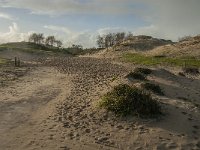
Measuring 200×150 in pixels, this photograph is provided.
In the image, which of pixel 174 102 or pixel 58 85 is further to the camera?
pixel 58 85

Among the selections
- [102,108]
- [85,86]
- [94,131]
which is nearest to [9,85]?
[85,86]

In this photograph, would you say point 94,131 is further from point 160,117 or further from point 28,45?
point 28,45

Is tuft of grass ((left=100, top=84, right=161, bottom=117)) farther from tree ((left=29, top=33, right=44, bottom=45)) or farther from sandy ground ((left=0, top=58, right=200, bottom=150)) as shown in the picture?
tree ((left=29, top=33, right=44, bottom=45))

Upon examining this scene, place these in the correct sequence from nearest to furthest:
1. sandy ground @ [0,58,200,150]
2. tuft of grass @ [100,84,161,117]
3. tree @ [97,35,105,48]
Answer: sandy ground @ [0,58,200,150] → tuft of grass @ [100,84,161,117] → tree @ [97,35,105,48]

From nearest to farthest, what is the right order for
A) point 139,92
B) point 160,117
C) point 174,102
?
point 160,117, point 139,92, point 174,102

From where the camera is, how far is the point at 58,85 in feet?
104

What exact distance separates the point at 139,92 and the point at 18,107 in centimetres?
758

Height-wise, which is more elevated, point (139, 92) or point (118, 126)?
point (139, 92)

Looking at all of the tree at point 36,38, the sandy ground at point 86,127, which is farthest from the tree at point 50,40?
the sandy ground at point 86,127

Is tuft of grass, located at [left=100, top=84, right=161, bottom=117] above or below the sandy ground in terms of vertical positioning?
above

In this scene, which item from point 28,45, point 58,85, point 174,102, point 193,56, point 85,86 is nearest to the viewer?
point 174,102

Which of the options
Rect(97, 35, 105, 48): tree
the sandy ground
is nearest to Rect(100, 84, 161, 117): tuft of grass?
the sandy ground

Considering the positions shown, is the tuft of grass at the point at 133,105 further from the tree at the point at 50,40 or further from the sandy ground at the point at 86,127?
the tree at the point at 50,40

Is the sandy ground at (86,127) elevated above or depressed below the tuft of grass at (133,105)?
below
